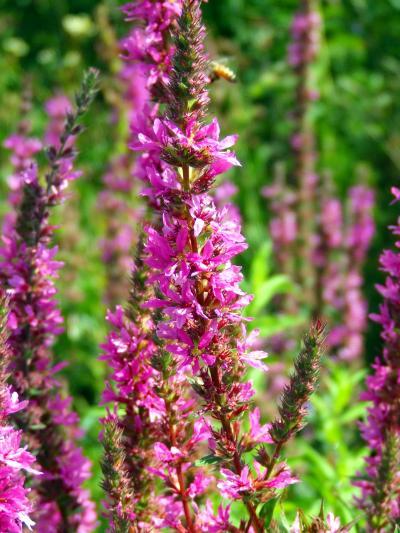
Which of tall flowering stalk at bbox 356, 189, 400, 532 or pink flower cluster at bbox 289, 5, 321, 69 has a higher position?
pink flower cluster at bbox 289, 5, 321, 69

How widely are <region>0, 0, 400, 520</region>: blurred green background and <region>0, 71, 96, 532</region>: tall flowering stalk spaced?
273 centimetres

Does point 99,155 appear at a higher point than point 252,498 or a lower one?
higher

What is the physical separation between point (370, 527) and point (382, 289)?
65 centimetres

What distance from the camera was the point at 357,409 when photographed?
3773 millimetres

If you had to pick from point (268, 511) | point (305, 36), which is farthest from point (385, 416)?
point (305, 36)

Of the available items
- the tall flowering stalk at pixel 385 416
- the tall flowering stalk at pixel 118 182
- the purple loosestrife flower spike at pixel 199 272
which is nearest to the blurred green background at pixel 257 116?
the tall flowering stalk at pixel 118 182

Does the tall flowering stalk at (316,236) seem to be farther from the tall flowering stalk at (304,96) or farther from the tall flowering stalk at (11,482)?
the tall flowering stalk at (11,482)

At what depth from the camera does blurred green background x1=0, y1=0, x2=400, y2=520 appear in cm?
599

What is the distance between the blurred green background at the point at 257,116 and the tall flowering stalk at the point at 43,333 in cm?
273

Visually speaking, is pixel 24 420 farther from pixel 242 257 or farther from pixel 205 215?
pixel 242 257

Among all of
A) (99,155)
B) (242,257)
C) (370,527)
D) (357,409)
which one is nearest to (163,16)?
(370,527)

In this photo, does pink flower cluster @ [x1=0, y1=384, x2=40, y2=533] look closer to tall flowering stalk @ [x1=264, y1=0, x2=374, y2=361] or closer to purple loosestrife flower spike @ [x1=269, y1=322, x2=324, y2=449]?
purple loosestrife flower spike @ [x1=269, y1=322, x2=324, y2=449]

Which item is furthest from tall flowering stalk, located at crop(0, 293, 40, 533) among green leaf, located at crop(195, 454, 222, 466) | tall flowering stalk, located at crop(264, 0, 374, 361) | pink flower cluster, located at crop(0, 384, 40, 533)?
tall flowering stalk, located at crop(264, 0, 374, 361)

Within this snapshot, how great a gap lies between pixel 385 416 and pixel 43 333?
106 cm
